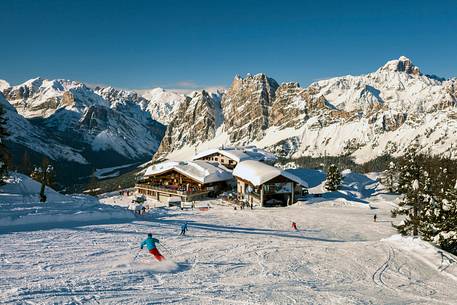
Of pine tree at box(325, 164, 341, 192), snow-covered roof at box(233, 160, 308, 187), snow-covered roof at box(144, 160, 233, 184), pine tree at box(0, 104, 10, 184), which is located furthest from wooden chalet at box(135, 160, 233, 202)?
pine tree at box(0, 104, 10, 184)

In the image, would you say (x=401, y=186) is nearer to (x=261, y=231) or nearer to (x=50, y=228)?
(x=261, y=231)

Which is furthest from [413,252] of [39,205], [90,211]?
[39,205]

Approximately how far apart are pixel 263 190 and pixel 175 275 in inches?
1482

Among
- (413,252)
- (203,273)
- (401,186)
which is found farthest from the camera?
(401,186)

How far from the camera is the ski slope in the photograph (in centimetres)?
1392

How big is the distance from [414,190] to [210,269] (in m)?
21.3

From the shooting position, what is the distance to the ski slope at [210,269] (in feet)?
45.7

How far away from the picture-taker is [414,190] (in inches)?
1252

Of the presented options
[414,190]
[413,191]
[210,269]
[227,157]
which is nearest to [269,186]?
[413,191]

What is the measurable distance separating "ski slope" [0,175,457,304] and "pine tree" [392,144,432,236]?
5621 mm

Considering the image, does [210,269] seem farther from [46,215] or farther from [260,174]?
[260,174]

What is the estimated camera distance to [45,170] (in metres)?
39.2

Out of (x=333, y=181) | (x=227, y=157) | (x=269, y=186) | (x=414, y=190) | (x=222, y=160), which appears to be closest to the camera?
(x=414, y=190)

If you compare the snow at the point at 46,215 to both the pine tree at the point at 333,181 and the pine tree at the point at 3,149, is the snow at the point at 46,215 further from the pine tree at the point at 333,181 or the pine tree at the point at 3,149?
the pine tree at the point at 333,181
